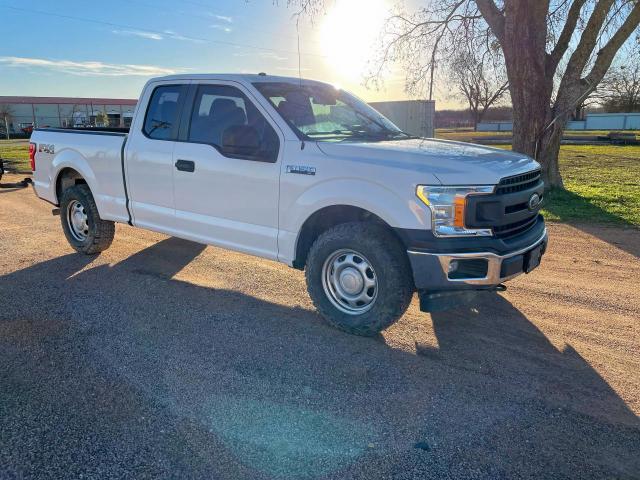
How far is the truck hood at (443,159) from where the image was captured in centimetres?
375

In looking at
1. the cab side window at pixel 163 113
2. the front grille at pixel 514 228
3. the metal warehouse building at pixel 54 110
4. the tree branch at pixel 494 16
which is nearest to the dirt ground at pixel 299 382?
the front grille at pixel 514 228

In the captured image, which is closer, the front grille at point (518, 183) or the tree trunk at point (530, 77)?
the front grille at point (518, 183)

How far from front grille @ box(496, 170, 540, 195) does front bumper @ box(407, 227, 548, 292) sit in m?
0.47

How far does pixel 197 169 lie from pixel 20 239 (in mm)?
4103

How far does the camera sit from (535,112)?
1073 centimetres

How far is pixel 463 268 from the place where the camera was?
3783 mm

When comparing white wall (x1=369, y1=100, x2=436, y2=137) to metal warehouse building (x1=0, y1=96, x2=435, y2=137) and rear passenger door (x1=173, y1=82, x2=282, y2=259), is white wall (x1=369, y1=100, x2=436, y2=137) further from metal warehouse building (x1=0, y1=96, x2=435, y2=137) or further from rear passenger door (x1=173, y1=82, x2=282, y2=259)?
metal warehouse building (x1=0, y1=96, x2=435, y2=137)

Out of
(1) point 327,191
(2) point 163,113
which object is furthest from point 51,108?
(1) point 327,191

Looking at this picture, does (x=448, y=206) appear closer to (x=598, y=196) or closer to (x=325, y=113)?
(x=325, y=113)

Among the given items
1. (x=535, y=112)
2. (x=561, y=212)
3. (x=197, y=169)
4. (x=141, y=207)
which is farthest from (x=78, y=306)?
(x=535, y=112)

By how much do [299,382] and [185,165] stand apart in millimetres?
2619

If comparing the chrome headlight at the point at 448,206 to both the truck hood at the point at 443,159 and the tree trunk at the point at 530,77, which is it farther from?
the tree trunk at the point at 530,77

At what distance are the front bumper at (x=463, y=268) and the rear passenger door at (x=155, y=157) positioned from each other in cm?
283

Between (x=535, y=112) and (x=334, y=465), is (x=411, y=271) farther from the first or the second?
(x=535, y=112)
